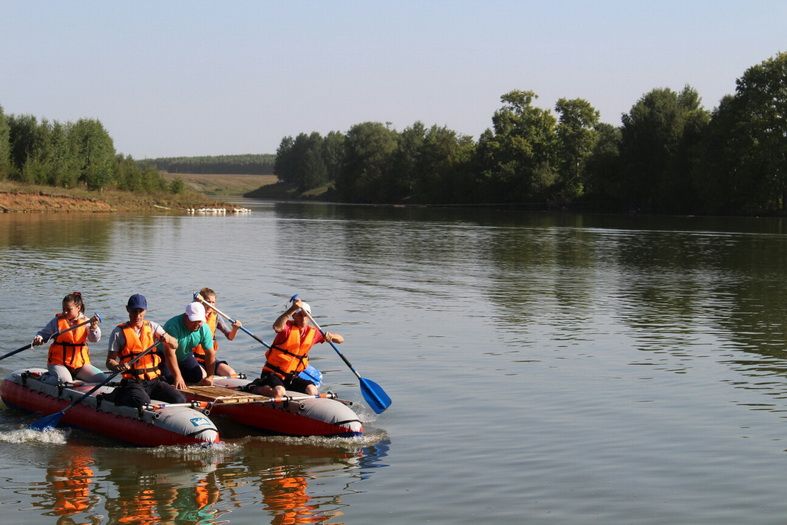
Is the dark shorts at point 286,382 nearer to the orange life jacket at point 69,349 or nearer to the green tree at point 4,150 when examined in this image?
the orange life jacket at point 69,349

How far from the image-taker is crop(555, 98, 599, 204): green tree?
11306cm

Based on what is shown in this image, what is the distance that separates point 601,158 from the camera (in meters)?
100

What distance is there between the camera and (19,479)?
37.0ft

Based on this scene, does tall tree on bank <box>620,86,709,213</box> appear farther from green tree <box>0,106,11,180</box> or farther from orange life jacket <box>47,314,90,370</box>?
orange life jacket <box>47,314,90,370</box>

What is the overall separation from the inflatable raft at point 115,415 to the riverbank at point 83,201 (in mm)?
64954

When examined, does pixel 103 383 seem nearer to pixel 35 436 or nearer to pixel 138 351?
Answer: pixel 138 351

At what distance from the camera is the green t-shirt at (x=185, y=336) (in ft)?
46.5

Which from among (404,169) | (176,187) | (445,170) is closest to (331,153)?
(404,169)

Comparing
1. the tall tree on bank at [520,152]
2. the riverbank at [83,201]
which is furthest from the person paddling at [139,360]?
the tall tree on bank at [520,152]

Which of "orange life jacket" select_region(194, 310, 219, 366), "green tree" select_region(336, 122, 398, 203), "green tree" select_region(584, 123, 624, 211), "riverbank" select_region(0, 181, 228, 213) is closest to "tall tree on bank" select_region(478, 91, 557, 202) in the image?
"green tree" select_region(584, 123, 624, 211)

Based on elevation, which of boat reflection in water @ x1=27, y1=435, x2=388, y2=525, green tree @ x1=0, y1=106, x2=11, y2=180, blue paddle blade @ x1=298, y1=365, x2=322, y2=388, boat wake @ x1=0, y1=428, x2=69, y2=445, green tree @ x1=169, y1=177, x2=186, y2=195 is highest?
green tree @ x1=0, y1=106, x2=11, y2=180

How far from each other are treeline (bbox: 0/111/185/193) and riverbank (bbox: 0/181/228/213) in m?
1.50

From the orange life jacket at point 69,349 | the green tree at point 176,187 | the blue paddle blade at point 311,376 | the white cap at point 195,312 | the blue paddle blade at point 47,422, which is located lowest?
the blue paddle blade at point 47,422

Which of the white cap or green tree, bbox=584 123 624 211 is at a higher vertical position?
green tree, bbox=584 123 624 211
